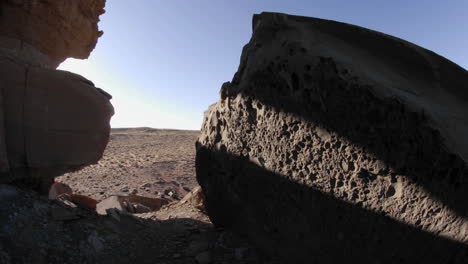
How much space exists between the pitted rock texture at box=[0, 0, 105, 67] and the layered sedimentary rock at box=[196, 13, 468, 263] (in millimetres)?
2943

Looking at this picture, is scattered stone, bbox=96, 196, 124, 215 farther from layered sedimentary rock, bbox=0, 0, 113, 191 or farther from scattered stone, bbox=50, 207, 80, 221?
scattered stone, bbox=50, 207, 80, 221

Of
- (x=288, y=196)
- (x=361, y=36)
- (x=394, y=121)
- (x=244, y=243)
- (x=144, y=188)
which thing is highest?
(x=361, y=36)

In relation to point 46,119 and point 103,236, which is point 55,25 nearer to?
point 46,119

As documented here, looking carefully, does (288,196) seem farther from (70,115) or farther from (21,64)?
(21,64)

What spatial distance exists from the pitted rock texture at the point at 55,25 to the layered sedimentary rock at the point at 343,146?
2943 mm

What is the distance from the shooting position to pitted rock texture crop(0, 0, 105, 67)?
3.63 m

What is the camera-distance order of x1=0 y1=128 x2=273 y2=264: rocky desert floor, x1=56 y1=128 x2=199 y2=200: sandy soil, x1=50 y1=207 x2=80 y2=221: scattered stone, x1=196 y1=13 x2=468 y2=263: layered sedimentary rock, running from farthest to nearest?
x1=56 y1=128 x2=199 y2=200: sandy soil → x1=50 y1=207 x2=80 y2=221: scattered stone → x1=0 y1=128 x2=273 y2=264: rocky desert floor → x1=196 y1=13 x2=468 y2=263: layered sedimentary rock

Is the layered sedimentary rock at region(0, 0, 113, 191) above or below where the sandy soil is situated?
above

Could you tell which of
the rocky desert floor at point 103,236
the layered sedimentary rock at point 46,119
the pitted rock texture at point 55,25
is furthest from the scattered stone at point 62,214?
the pitted rock texture at point 55,25

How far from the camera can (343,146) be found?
187 cm

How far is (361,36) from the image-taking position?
2.19 meters

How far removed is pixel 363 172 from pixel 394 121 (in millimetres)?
364

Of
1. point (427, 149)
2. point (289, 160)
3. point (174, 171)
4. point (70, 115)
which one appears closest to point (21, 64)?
point (70, 115)

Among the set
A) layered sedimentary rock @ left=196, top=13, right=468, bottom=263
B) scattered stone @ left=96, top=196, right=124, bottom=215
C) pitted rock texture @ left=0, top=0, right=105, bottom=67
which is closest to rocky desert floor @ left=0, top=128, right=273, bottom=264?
layered sedimentary rock @ left=196, top=13, right=468, bottom=263
